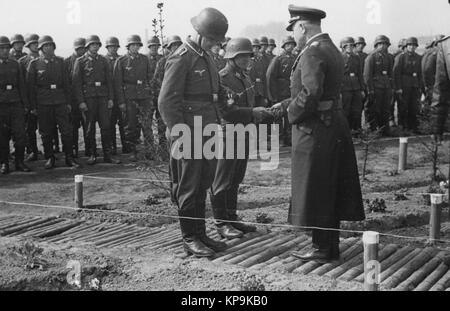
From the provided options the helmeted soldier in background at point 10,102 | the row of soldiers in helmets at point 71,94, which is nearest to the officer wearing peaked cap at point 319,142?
the row of soldiers in helmets at point 71,94

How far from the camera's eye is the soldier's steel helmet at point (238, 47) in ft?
22.0

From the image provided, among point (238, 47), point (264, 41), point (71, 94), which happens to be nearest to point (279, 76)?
point (264, 41)

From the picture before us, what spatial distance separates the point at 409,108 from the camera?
48.9ft

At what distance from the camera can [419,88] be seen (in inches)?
586

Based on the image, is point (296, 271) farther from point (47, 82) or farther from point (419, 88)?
point (419, 88)

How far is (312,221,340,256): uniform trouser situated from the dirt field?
1.70 feet

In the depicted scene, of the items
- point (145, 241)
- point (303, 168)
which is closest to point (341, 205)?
point (303, 168)

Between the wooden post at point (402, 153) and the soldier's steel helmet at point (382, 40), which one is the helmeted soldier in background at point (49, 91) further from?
the soldier's steel helmet at point (382, 40)

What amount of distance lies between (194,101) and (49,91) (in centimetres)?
592

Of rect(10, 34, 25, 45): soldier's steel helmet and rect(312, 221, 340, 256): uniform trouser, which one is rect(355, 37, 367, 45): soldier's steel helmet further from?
rect(312, 221, 340, 256): uniform trouser

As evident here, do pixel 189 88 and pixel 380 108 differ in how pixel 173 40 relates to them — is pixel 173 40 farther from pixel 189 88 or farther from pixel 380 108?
pixel 189 88

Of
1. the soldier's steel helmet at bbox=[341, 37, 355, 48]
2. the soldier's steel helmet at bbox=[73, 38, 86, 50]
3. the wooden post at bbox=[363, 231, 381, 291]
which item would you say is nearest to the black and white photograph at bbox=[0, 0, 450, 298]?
the wooden post at bbox=[363, 231, 381, 291]

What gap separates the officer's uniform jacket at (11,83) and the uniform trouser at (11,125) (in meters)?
0.11
